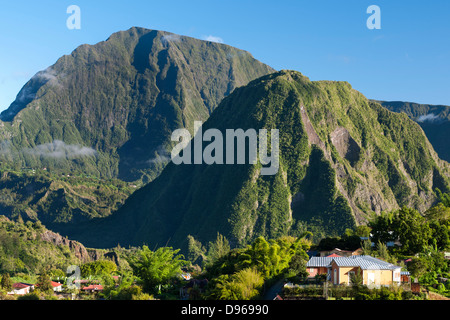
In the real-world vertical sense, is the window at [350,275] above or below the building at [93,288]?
above

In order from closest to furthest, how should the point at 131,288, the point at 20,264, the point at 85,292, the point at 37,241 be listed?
1. the point at 131,288
2. the point at 85,292
3. the point at 20,264
4. the point at 37,241

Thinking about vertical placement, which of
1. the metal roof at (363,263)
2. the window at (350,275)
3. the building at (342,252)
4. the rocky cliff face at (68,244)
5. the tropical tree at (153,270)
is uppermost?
the metal roof at (363,263)

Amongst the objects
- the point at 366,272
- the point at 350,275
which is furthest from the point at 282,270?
the point at 366,272

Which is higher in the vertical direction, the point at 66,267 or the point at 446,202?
the point at 446,202

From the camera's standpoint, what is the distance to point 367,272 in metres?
51.2

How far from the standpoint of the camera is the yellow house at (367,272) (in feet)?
167

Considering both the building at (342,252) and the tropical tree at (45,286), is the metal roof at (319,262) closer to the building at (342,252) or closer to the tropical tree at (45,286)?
the building at (342,252)

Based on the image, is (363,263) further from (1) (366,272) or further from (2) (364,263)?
(1) (366,272)

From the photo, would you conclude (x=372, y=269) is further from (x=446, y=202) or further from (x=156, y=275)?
(x=446, y=202)

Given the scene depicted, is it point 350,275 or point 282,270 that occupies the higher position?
point 350,275

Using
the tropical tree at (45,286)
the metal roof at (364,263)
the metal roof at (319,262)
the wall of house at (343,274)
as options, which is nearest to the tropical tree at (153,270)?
the tropical tree at (45,286)
